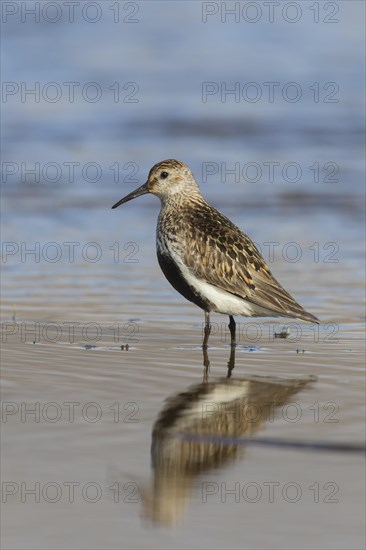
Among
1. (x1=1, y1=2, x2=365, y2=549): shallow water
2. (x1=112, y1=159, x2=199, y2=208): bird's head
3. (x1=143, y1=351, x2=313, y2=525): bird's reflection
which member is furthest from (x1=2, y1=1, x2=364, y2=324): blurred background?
(x1=143, y1=351, x2=313, y2=525): bird's reflection

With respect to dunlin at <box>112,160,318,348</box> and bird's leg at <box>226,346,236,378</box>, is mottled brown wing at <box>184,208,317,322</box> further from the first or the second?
bird's leg at <box>226,346,236,378</box>

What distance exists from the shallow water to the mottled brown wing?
0.36m

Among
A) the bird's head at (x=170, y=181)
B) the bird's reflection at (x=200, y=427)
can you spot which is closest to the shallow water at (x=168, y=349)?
the bird's reflection at (x=200, y=427)

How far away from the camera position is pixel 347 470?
6297mm

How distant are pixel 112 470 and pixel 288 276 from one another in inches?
253

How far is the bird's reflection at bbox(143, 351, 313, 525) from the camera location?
602 centimetres

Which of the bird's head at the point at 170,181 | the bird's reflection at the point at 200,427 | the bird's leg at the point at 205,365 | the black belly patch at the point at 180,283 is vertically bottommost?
the bird's reflection at the point at 200,427

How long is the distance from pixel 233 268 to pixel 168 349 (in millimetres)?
976

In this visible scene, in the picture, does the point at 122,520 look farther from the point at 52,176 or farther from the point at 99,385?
the point at 52,176

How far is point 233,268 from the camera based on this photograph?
10023mm

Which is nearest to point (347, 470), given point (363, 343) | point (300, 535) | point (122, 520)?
point (300, 535)

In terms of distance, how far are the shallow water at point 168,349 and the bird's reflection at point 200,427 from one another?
0.6 inches

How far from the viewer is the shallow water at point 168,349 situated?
5.82 m

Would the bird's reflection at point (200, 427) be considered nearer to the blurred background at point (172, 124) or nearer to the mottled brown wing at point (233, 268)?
the mottled brown wing at point (233, 268)
